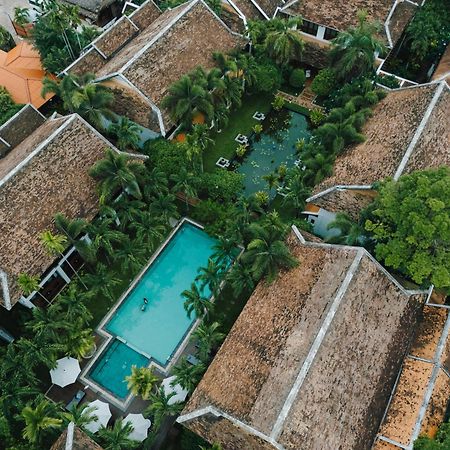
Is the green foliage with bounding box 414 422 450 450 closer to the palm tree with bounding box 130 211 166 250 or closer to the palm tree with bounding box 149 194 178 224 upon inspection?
the palm tree with bounding box 130 211 166 250

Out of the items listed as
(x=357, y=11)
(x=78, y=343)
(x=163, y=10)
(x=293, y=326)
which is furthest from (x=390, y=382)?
(x=163, y=10)

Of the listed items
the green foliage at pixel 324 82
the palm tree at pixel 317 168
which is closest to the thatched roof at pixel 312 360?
the palm tree at pixel 317 168

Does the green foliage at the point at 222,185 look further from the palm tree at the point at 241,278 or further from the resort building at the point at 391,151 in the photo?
the palm tree at the point at 241,278

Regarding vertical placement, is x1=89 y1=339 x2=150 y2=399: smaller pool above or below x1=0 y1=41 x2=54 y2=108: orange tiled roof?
below

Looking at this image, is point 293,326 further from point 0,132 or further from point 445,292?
point 0,132

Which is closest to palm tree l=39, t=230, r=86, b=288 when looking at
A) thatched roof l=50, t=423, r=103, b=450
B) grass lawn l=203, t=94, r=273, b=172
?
thatched roof l=50, t=423, r=103, b=450

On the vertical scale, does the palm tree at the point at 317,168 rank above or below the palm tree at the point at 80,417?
above

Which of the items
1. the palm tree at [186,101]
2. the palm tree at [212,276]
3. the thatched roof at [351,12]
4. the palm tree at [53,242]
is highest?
the thatched roof at [351,12]

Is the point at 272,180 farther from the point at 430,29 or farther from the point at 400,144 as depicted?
the point at 430,29
